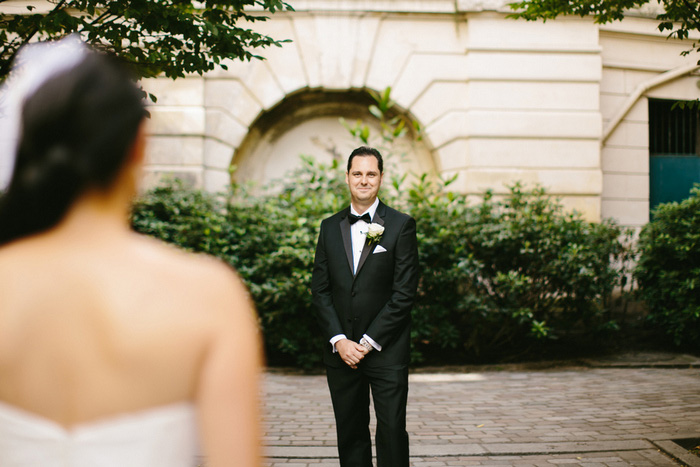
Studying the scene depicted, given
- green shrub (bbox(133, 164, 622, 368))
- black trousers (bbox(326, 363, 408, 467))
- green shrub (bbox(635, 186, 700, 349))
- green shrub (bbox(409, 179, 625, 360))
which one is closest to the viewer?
black trousers (bbox(326, 363, 408, 467))

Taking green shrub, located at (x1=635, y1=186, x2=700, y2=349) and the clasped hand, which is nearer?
the clasped hand

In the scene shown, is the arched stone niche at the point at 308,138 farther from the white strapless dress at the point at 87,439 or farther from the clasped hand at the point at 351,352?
the white strapless dress at the point at 87,439

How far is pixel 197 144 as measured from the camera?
10.7 m

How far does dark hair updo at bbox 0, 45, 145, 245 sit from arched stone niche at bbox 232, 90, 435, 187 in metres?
10.4

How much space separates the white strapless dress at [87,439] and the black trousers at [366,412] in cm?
253

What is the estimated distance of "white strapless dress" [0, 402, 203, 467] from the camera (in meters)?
1.18

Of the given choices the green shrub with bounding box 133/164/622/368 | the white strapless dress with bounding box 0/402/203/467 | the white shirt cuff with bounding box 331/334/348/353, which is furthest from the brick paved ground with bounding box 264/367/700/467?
the white strapless dress with bounding box 0/402/203/467

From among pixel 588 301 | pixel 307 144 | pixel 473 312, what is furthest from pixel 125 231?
pixel 307 144

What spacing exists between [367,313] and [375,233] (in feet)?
1.69

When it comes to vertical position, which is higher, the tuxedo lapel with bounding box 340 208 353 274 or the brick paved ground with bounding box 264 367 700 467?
the tuxedo lapel with bounding box 340 208 353 274

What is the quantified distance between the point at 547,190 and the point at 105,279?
10.4 m

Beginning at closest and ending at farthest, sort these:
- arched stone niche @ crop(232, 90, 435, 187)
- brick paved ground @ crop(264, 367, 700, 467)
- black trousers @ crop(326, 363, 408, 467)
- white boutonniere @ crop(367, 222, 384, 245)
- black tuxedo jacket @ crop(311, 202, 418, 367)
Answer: black trousers @ crop(326, 363, 408, 467) < black tuxedo jacket @ crop(311, 202, 418, 367) < white boutonniere @ crop(367, 222, 384, 245) < brick paved ground @ crop(264, 367, 700, 467) < arched stone niche @ crop(232, 90, 435, 187)

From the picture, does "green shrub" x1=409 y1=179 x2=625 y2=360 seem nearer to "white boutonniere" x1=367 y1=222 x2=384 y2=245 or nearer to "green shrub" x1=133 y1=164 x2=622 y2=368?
"green shrub" x1=133 y1=164 x2=622 y2=368

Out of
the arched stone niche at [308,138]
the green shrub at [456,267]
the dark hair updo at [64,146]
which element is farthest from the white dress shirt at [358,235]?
the arched stone niche at [308,138]
